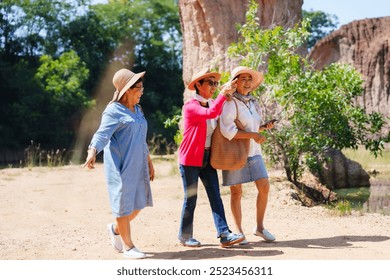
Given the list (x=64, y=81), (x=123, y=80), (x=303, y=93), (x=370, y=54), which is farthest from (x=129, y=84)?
(x=370, y=54)

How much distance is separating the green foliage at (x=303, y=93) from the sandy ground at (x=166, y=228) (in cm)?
82

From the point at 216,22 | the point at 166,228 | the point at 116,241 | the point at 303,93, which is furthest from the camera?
the point at 216,22

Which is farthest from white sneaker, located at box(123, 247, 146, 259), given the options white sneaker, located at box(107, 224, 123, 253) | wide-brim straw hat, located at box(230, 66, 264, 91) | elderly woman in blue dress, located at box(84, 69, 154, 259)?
wide-brim straw hat, located at box(230, 66, 264, 91)

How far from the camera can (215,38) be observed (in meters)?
13.8

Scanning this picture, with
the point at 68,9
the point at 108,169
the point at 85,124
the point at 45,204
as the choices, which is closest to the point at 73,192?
the point at 45,204

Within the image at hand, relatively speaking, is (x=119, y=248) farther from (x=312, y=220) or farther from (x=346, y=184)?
(x=346, y=184)

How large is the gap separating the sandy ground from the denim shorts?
60 cm

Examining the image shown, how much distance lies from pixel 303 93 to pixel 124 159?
4493mm

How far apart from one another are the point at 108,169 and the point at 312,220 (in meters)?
3.06

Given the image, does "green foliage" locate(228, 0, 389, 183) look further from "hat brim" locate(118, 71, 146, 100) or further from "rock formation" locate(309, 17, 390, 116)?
"rock formation" locate(309, 17, 390, 116)

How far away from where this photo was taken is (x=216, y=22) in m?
13.7

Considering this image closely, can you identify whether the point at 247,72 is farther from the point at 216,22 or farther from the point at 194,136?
the point at 216,22

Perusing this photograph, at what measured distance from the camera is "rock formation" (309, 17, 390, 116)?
2558 centimetres
